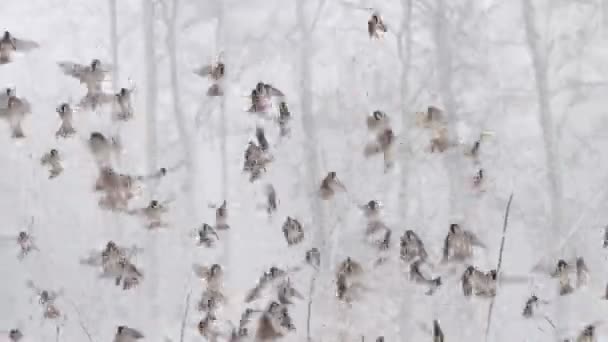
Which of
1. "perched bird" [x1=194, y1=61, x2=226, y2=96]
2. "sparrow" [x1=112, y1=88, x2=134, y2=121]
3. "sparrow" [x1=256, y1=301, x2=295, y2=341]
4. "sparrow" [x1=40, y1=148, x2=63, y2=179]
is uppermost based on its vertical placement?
"perched bird" [x1=194, y1=61, x2=226, y2=96]

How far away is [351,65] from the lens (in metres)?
1.78

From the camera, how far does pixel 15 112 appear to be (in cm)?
179

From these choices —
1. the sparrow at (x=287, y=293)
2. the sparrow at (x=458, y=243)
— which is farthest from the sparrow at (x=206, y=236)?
the sparrow at (x=458, y=243)

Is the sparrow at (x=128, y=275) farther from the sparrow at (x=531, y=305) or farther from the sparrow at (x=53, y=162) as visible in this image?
the sparrow at (x=531, y=305)

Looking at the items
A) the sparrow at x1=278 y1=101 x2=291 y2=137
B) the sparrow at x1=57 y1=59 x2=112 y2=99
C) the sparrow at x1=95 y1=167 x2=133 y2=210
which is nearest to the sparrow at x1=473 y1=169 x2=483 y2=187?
the sparrow at x1=278 y1=101 x2=291 y2=137

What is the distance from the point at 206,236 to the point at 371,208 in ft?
1.68

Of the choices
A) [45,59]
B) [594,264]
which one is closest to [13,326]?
[45,59]

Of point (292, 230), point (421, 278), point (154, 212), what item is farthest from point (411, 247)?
point (154, 212)

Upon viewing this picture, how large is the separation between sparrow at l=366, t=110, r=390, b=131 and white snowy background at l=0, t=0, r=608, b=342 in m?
0.02

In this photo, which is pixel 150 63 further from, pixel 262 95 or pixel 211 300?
pixel 211 300

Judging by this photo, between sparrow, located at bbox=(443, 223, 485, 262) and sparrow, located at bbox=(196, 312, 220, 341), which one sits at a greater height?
sparrow, located at bbox=(443, 223, 485, 262)

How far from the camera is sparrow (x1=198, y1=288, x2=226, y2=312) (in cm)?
181

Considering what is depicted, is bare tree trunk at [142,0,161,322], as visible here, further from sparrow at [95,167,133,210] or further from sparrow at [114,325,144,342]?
sparrow at [114,325,144,342]

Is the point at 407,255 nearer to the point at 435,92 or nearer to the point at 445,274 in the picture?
the point at 445,274
